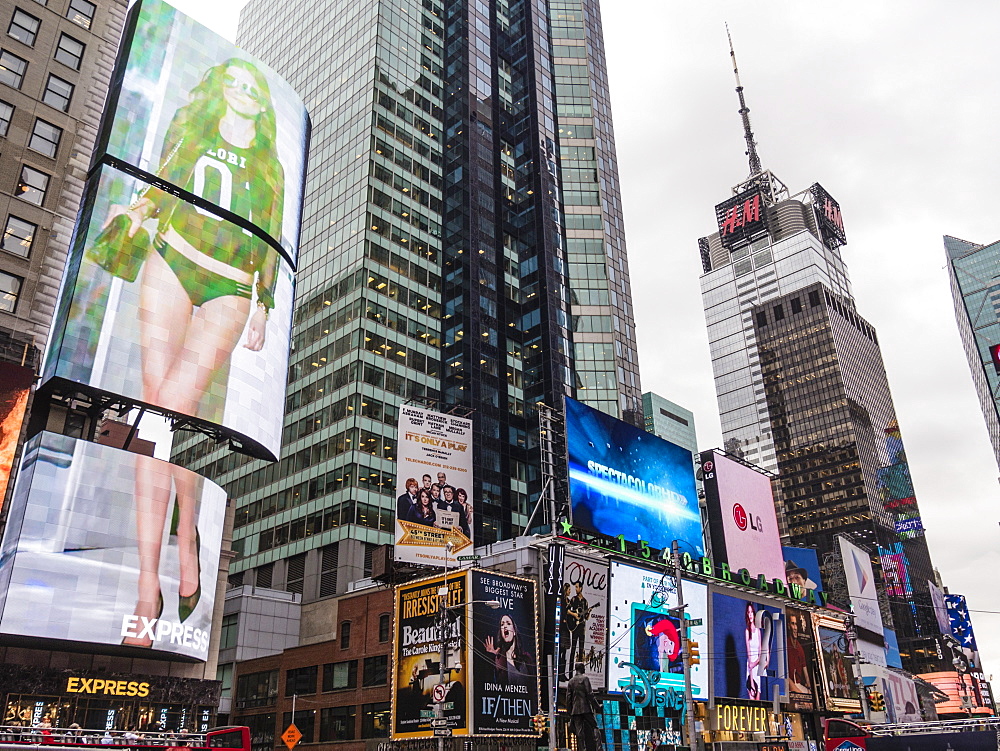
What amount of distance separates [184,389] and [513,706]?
90.6ft

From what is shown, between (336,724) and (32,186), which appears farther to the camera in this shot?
(336,724)

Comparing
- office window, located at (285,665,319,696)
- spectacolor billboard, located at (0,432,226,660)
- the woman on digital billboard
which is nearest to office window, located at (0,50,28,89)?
the woman on digital billboard

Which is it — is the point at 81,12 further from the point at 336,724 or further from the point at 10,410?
the point at 336,724

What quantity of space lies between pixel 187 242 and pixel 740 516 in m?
50.9

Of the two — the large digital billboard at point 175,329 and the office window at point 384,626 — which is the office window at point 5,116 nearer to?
the large digital billboard at point 175,329

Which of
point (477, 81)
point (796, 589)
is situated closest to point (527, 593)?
point (796, 589)

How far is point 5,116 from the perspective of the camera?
48.0 m

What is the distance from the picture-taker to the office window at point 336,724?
51562 mm

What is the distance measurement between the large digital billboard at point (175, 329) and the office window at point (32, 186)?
8.24ft

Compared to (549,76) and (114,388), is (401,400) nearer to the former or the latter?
(114,388)

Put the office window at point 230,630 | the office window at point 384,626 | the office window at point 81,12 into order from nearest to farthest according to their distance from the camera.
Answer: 1. the office window at point 384,626
2. the office window at point 81,12
3. the office window at point 230,630

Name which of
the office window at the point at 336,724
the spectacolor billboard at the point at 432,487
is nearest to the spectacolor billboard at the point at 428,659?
the spectacolor billboard at the point at 432,487

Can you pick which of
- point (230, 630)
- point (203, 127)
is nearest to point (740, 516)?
point (230, 630)

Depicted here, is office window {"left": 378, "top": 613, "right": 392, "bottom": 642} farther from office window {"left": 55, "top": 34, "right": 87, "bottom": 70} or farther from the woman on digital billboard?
office window {"left": 55, "top": 34, "right": 87, "bottom": 70}
